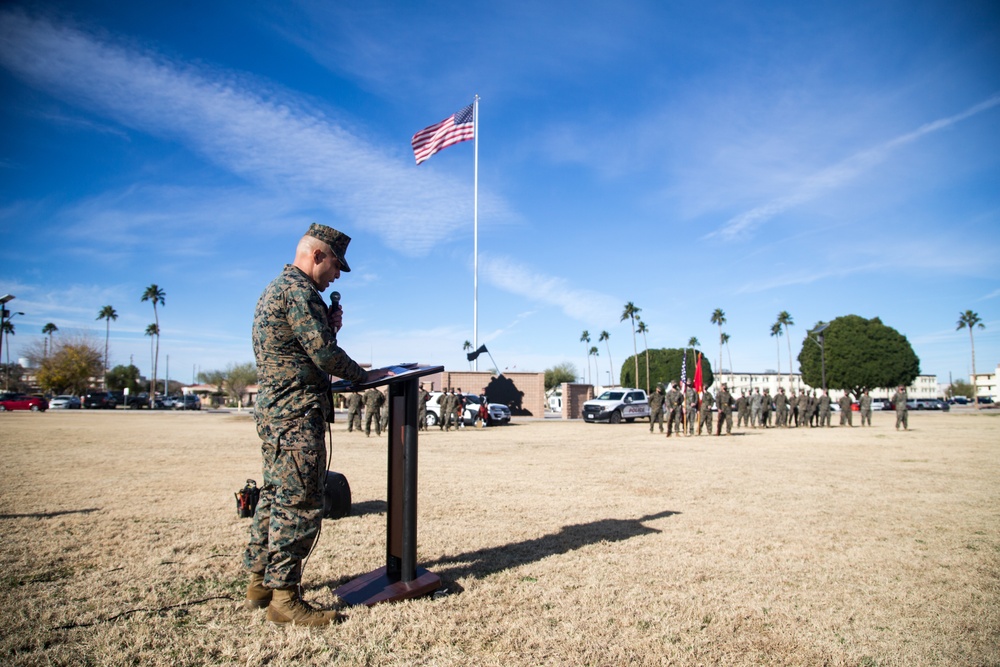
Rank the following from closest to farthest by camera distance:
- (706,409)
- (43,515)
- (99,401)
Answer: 1. (43,515)
2. (706,409)
3. (99,401)

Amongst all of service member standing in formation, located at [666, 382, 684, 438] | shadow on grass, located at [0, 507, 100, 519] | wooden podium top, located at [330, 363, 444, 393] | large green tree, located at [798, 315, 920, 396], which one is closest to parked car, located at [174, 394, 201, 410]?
service member standing in formation, located at [666, 382, 684, 438]

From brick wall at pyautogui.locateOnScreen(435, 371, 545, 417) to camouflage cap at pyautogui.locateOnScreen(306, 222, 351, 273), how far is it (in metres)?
35.8

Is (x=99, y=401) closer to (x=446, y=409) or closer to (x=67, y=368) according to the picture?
(x=67, y=368)

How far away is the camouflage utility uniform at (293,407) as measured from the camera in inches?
118

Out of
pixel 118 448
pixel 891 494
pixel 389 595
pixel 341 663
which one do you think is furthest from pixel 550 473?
pixel 118 448

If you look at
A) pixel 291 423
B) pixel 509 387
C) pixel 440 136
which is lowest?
pixel 291 423

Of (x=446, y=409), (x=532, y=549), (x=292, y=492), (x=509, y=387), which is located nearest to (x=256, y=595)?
(x=292, y=492)

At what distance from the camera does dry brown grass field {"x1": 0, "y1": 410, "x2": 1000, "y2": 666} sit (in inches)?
107

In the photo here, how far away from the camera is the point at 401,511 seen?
3.51m

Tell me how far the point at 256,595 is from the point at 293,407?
1147 mm

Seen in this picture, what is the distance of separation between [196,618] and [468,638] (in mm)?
1520

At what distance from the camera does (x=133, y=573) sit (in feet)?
12.4

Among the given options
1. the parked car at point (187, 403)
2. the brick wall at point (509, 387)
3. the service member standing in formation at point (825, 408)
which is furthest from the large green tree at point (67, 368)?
the service member standing in formation at point (825, 408)

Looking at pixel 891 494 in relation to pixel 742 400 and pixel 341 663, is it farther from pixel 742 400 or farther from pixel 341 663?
pixel 742 400
